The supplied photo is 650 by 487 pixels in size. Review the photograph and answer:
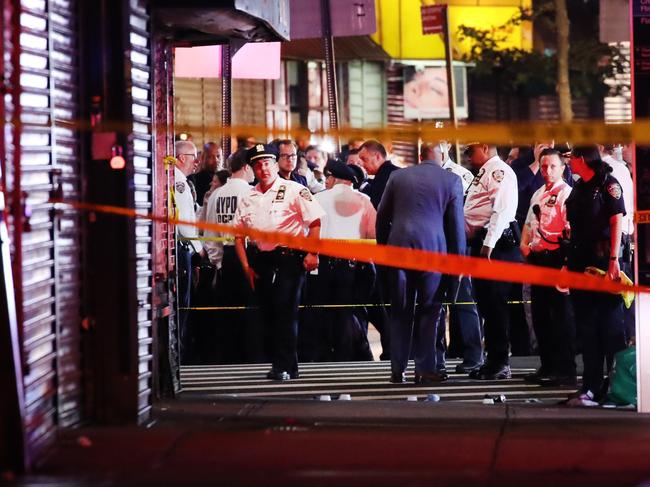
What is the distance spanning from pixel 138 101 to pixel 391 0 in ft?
85.5

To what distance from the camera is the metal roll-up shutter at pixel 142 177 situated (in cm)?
994

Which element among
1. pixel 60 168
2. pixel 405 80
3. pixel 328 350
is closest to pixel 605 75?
pixel 405 80

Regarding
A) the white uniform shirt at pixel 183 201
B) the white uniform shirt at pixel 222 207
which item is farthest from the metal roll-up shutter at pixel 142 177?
the white uniform shirt at pixel 222 207

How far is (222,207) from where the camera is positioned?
15352 millimetres

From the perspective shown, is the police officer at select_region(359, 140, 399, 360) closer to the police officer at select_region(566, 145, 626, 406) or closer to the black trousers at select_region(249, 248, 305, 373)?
the black trousers at select_region(249, 248, 305, 373)

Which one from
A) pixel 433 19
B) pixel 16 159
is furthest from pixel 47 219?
pixel 433 19

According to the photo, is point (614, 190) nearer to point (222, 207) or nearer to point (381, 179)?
point (381, 179)

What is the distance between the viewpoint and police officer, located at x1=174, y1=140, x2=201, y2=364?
14836 mm

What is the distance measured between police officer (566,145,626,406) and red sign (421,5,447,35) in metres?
17.2

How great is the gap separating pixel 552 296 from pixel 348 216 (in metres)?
3.06

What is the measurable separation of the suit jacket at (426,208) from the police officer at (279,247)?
2.95ft

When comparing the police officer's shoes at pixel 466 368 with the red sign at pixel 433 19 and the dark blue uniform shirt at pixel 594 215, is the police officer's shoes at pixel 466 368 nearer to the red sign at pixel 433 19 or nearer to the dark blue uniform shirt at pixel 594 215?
the dark blue uniform shirt at pixel 594 215

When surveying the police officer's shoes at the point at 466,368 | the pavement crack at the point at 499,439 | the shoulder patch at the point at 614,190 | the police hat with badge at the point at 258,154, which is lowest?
the police officer's shoes at the point at 466,368

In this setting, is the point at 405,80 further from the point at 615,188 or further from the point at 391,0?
the point at 615,188
